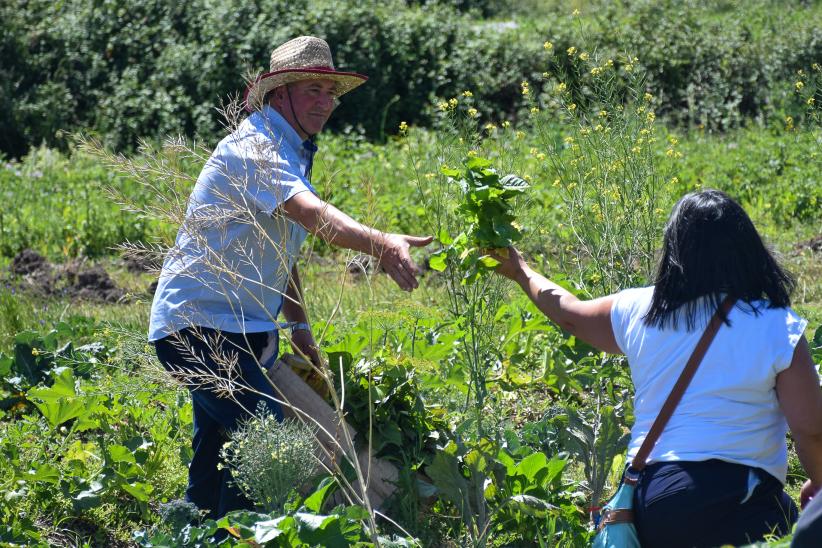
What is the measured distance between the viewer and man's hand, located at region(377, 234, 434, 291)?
10.1 ft

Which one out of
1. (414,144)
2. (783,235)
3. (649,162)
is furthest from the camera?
(414,144)

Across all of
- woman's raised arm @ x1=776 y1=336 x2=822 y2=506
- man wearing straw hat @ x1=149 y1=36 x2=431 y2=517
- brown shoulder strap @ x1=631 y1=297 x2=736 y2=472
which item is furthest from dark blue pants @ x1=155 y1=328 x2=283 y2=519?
woman's raised arm @ x1=776 y1=336 x2=822 y2=506

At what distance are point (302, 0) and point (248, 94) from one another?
395 inches

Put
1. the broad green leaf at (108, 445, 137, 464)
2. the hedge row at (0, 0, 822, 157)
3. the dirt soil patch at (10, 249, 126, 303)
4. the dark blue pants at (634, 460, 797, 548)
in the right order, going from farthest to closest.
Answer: the hedge row at (0, 0, 822, 157)
the dirt soil patch at (10, 249, 126, 303)
the broad green leaf at (108, 445, 137, 464)
the dark blue pants at (634, 460, 797, 548)

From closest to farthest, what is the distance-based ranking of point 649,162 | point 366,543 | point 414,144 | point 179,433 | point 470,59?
1. point 366,543
2. point 649,162
3. point 179,433
4. point 414,144
5. point 470,59

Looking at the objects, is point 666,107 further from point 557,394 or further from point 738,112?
point 557,394

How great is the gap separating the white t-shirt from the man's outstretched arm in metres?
0.71

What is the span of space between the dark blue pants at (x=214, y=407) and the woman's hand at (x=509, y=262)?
82 centimetres

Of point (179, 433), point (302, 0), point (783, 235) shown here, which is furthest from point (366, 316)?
point (302, 0)

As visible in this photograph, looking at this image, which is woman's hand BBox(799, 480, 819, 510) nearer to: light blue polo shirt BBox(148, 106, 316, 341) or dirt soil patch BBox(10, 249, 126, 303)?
light blue polo shirt BBox(148, 106, 316, 341)

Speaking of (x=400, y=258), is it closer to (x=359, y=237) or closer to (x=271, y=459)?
(x=359, y=237)

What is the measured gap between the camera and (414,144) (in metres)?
11.0

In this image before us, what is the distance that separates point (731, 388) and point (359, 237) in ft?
3.66

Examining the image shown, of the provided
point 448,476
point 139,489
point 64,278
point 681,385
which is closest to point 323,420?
point 448,476
